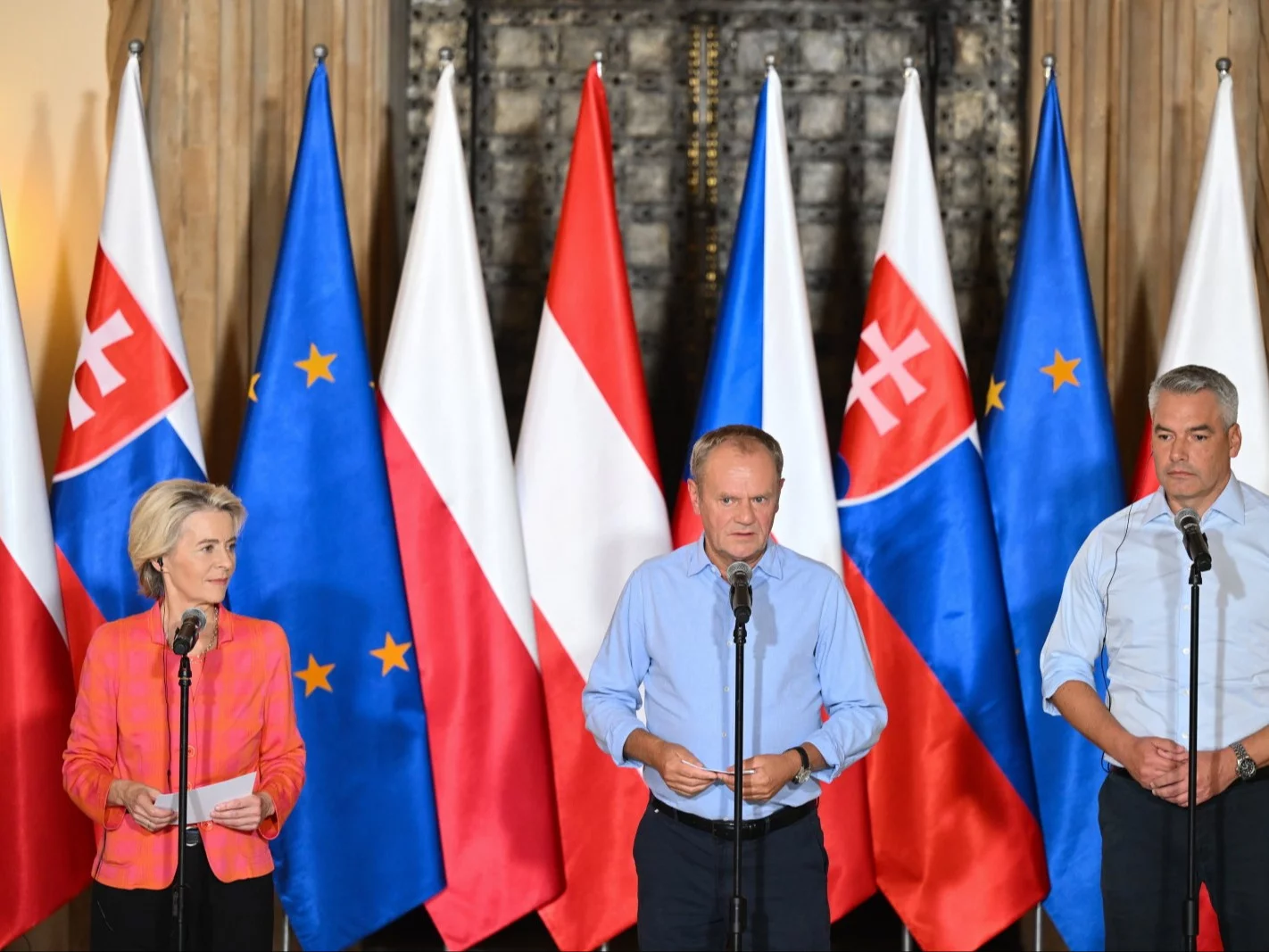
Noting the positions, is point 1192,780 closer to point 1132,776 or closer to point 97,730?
point 1132,776

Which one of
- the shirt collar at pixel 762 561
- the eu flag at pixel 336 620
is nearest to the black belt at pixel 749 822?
the shirt collar at pixel 762 561

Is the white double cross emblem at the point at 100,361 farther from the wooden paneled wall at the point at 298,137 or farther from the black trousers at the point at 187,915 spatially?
the black trousers at the point at 187,915

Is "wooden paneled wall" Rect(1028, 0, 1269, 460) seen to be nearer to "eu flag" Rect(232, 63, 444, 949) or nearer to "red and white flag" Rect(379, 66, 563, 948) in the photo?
"red and white flag" Rect(379, 66, 563, 948)

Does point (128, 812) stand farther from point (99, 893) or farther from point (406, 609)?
point (406, 609)

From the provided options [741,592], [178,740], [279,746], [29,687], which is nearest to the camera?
[741,592]

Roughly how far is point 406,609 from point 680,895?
1429 millimetres

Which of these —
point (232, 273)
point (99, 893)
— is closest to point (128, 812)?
point (99, 893)

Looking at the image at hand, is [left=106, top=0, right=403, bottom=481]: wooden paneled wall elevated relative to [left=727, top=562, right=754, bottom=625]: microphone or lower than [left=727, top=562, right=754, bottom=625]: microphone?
elevated

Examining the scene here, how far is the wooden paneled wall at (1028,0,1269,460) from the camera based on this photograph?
4.89m

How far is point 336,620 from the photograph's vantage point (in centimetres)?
430

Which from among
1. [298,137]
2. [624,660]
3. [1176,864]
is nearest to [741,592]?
[624,660]

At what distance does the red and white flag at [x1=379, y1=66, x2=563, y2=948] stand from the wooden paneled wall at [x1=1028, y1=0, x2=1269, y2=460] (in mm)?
2045

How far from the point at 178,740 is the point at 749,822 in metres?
1.24

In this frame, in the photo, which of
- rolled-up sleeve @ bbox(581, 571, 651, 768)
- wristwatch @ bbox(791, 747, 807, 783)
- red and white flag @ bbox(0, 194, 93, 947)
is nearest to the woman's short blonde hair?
rolled-up sleeve @ bbox(581, 571, 651, 768)
